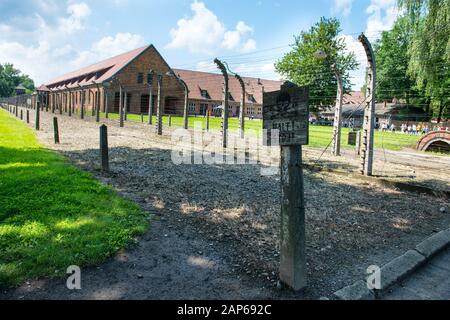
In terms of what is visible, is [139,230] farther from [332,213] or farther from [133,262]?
[332,213]

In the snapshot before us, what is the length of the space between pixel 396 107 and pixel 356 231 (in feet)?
189

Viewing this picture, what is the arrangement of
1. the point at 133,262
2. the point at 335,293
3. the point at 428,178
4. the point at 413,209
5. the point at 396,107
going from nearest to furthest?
1. the point at 335,293
2. the point at 133,262
3. the point at 413,209
4. the point at 428,178
5. the point at 396,107

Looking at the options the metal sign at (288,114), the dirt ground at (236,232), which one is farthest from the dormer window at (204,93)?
the metal sign at (288,114)

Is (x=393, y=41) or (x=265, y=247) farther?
(x=393, y=41)

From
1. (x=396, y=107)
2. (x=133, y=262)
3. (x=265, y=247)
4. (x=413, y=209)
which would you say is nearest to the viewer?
(x=133, y=262)

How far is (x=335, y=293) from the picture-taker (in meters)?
2.94

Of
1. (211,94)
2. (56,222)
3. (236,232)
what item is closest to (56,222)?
(56,222)

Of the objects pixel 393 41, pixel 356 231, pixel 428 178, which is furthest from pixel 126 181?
pixel 393 41

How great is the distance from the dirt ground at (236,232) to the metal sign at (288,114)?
4.73 feet

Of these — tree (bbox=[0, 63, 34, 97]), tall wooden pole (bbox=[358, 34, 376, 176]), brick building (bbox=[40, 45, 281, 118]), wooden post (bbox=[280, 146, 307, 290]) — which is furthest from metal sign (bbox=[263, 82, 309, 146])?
tree (bbox=[0, 63, 34, 97])

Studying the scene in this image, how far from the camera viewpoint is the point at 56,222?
4.20 meters

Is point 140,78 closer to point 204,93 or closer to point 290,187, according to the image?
point 204,93

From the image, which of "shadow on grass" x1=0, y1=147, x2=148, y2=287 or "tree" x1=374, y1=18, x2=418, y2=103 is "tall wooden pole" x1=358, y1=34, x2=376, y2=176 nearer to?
"shadow on grass" x1=0, y1=147, x2=148, y2=287
